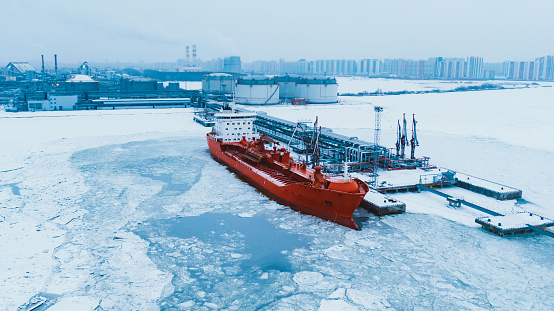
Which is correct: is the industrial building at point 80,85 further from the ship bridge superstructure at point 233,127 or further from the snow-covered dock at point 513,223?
the snow-covered dock at point 513,223

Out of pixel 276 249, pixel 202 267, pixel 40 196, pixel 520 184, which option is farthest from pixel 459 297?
pixel 40 196

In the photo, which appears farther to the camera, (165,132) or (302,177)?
(165,132)

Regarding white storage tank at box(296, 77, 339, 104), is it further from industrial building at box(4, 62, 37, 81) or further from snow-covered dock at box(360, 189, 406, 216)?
industrial building at box(4, 62, 37, 81)

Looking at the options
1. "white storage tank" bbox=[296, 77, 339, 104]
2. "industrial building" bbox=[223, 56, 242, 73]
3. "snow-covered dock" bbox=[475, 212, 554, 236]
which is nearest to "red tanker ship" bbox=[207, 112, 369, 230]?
"snow-covered dock" bbox=[475, 212, 554, 236]

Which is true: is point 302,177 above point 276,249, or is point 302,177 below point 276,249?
above

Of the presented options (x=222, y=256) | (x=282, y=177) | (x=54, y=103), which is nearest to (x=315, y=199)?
(x=282, y=177)

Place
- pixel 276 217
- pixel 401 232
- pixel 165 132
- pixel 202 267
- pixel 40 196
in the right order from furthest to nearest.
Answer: pixel 165 132
pixel 40 196
pixel 276 217
pixel 401 232
pixel 202 267

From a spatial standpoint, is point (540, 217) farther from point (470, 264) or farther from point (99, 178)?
point (99, 178)

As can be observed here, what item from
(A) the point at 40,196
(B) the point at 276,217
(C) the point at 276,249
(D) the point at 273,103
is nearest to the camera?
(C) the point at 276,249
